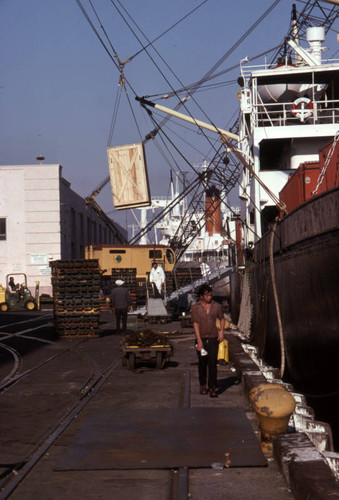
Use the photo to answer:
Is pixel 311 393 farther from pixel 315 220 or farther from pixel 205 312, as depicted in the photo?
pixel 315 220

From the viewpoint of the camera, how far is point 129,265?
5097cm

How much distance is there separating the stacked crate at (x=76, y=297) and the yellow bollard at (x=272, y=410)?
1636 cm

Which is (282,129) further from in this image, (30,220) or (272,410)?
(30,220)

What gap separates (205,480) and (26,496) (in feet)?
5.77

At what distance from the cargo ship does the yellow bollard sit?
2637 millimetres

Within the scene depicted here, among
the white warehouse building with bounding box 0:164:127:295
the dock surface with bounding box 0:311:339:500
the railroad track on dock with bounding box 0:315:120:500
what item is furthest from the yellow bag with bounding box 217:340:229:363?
the white warehouse building with bounding box 0:164:127:295

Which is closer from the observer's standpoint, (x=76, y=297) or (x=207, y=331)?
(x=207, y=331)

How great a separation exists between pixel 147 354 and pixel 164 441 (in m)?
6.92

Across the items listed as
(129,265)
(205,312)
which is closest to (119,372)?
(205,312)

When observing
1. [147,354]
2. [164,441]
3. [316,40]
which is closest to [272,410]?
[164,441]

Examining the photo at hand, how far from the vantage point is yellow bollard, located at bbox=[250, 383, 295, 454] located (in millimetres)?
7230

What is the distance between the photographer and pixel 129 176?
83.7 feet

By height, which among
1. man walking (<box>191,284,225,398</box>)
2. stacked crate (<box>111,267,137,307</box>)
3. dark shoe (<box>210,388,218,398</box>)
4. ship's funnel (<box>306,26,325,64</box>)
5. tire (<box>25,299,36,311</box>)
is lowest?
dark shoe (<box>210,388,218,398</box>)

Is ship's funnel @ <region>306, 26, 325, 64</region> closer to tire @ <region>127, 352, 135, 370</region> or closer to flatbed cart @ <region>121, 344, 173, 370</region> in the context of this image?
flatbed cart @ <region>121, 344, 173, 370</region>
